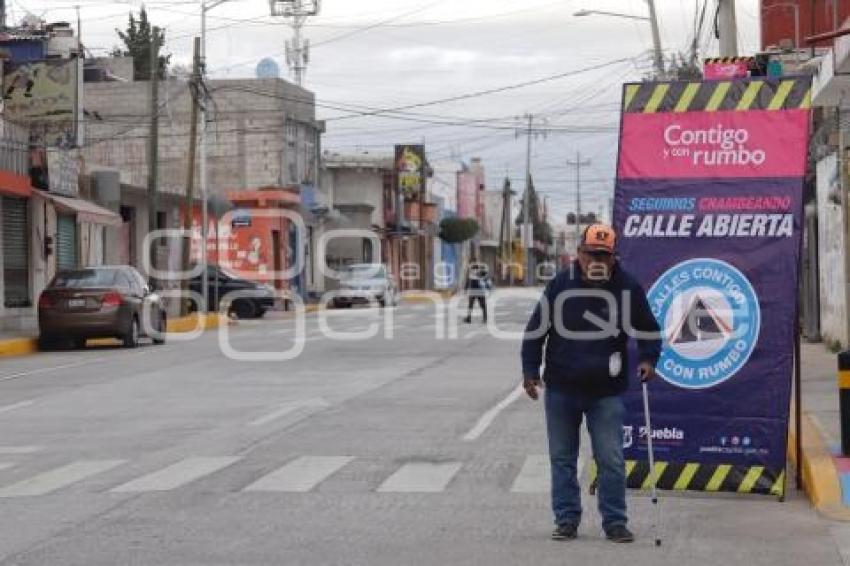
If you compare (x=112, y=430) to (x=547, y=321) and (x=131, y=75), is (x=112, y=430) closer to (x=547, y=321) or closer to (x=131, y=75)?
(x=547, y=321)

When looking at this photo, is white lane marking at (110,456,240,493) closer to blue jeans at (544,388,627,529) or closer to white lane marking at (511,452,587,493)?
white lane marking at (511,452,587,493)

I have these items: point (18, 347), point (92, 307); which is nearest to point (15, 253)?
point (18, 347)

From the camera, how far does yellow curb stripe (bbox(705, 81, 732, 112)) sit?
10102mm

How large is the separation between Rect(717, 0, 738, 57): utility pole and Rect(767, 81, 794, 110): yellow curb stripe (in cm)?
1378

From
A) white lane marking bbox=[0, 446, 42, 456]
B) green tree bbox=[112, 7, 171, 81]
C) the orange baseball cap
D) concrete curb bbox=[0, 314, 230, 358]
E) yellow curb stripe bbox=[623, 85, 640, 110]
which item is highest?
green tree bbox=[112, 7, 171, 81]

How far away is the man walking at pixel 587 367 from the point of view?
8609mm

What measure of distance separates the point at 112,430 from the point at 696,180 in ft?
23.3

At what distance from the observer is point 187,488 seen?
10688 millimetres

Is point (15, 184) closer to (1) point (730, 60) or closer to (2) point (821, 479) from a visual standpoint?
(1) point (730, 60)

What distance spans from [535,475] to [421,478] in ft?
2.92

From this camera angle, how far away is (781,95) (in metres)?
9.98

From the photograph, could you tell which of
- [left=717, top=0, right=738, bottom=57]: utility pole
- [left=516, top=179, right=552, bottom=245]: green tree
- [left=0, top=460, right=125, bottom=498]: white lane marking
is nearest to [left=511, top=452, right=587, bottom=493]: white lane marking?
[left=0, top=460, right=125, bottom=498]: white lane marking

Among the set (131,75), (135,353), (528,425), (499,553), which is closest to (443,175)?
(131,75)

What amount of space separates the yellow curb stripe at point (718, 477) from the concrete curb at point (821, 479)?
2.02 ft
